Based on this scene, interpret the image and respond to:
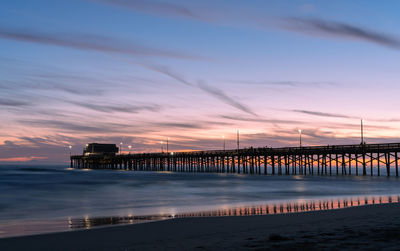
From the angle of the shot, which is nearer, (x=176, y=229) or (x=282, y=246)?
(x=282, y=246)

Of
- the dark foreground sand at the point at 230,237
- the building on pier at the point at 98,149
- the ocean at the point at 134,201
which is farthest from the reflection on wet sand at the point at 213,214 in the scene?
the building on pier at the point at 98,149

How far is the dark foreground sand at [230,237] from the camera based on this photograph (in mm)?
7215

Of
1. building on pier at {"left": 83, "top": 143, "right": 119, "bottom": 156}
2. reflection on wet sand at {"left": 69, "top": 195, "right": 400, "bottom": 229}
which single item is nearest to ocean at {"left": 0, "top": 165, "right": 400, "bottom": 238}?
reflection on wet sand at {"left": 69, "top": 195, "right": 400, "bottom": 229}

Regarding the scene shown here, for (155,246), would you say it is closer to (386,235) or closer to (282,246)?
(282,246)

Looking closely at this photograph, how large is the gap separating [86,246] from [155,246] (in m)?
1.50

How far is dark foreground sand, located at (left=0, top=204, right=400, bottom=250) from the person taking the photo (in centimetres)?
721

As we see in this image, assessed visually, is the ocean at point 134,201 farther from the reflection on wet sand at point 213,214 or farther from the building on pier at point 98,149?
the building on pier at point 98,149

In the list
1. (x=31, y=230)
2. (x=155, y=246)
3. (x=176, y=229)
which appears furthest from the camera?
(x=31, y=230)

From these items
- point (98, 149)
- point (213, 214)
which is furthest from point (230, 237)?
point (98, 149)

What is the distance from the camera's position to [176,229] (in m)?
10.2

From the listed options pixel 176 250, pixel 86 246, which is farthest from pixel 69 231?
pixel 176 250

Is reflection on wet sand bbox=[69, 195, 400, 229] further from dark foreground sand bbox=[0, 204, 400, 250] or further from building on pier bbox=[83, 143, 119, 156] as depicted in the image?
building on pier bbox=[83, 143, 119, 156]

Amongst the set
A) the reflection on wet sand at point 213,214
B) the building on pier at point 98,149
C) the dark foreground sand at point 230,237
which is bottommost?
the reflection on wet sand at point 213,214

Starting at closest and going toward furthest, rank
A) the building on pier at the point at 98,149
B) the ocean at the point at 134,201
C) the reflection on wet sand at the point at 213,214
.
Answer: the reflection on wet sand at the point at 213,214 < the ocean at the point at 134,201 < the building on pier at the point at 98,149
